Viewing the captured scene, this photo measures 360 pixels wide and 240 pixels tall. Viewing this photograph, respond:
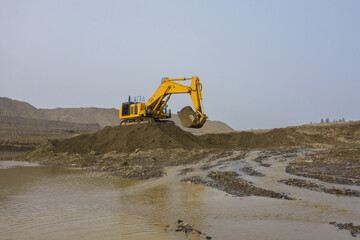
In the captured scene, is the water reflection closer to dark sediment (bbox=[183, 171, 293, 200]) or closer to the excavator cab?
dark sediment (bbox=[183, 171, 293, 200])

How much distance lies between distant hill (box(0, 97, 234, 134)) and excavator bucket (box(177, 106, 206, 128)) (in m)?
62.2

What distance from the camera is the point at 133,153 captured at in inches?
878

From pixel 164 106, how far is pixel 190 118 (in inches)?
190

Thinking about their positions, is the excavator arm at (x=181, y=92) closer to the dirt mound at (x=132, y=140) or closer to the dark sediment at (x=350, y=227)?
the dirt mound at (x=132, y=140)

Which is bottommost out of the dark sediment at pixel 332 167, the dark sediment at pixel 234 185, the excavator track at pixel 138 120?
the dark sediment at pixel 234 185

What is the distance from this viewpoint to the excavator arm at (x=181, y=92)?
22922mm

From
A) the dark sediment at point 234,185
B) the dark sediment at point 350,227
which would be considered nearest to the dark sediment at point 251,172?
the dark sediment at point 234,185

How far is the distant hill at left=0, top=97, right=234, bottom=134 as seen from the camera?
8919cm

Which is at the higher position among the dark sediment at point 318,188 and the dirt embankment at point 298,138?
the dirt embankment at point 298,138

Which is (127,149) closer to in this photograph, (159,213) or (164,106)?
(164,106)

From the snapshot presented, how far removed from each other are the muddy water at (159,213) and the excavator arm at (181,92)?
39.6ft

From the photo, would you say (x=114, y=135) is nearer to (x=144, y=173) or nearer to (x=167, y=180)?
(x=144, y=173)

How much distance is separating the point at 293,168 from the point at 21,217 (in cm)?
1172

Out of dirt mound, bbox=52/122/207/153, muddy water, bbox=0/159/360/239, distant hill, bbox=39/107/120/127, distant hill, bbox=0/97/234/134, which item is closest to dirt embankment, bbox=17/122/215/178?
dirt mound, bbox=52/122/207/153
